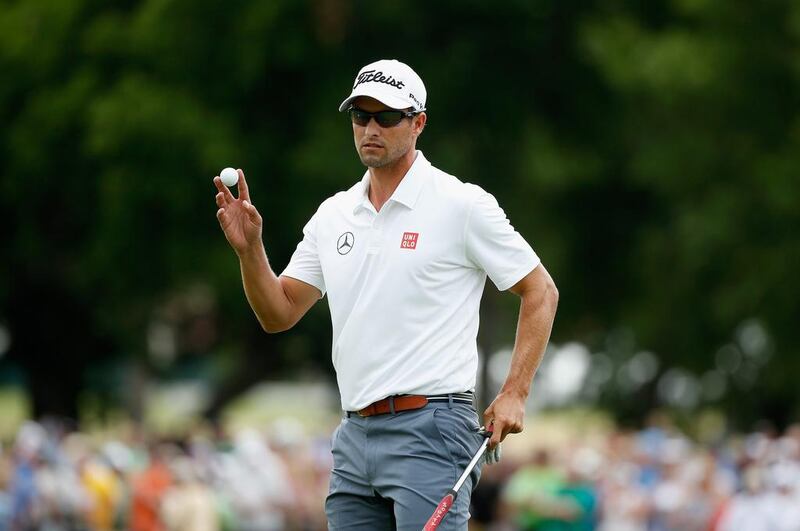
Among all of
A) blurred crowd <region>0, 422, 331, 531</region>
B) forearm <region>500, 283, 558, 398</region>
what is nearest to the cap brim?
forearm <region>500, 283, 558, 398</region>

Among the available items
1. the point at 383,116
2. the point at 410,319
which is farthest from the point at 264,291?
the point at 383,116

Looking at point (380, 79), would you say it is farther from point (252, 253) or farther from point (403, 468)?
point (403, 468)

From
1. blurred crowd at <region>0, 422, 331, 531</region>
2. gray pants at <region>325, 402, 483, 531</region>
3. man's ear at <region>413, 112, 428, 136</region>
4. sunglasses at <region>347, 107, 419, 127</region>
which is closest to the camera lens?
gray pants at <region>325, 402, 483, 531</region>

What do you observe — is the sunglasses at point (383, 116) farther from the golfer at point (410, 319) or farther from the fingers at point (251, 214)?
the fingers at point (251, 214)

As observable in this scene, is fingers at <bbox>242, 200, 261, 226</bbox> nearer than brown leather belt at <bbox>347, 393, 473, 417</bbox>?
No

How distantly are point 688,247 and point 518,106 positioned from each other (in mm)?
4969

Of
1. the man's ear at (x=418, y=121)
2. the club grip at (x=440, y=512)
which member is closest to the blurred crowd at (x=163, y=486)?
the man's ear at (x=418, y=121)

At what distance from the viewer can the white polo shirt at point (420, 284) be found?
6191mm

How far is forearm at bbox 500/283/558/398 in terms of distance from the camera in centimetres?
621

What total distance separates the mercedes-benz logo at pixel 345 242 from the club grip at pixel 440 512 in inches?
40.0

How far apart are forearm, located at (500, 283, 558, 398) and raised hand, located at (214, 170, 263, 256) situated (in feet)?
3.47

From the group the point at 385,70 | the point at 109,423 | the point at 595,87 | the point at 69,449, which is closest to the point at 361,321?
the point at 385,70

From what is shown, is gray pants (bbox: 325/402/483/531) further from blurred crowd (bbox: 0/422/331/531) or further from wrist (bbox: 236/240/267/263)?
blurred crowd (bbox: 0/422/331/531)

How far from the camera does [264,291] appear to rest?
6.54 m
